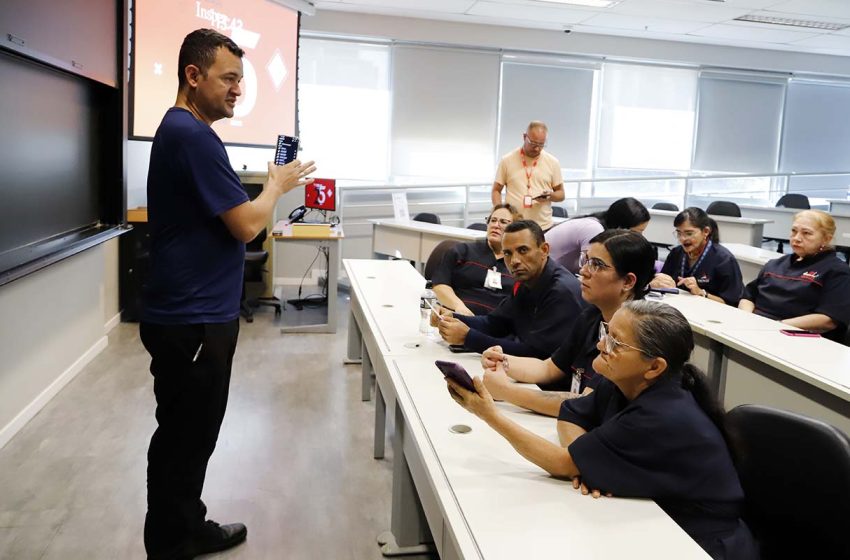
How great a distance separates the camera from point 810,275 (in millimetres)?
3537

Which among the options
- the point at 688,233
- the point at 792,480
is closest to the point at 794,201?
the point at 688,233

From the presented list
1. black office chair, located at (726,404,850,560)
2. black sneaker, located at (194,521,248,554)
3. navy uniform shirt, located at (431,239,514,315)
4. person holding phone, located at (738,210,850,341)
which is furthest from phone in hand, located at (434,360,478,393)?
person holding phone, located at (738,210,850,341)

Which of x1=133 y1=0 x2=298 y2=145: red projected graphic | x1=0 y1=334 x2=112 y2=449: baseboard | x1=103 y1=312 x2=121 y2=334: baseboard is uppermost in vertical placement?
x1=133 y1=0 x2=298 y2=145: red projected graphic

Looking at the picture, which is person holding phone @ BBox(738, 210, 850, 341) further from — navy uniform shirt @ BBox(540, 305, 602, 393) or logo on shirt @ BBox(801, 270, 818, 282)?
navy uniform shirt @ BBox(540, 305, 602, 393)

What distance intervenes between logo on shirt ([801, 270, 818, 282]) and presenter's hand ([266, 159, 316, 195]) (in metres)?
2.73

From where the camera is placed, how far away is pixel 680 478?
4.42ft

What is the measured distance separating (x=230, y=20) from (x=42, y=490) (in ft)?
13.3

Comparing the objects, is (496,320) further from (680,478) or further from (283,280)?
(283,280)

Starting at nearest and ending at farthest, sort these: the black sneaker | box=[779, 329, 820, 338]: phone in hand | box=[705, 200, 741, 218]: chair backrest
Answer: the black sneaker → box=[779, 329, 820, 338]: phone in hand → box=[705, 200, 741, 218]: chair backrest

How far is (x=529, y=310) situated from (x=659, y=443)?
1301 mm

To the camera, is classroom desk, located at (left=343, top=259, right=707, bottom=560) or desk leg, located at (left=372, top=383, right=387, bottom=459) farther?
desk leg, located at (left=372, top=383, right=387, bottom=459)

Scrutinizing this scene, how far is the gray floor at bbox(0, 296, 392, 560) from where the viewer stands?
2429mm

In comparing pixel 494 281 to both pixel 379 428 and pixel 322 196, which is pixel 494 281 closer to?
pixel 379 428

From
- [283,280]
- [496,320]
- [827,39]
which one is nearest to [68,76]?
[496,320]
